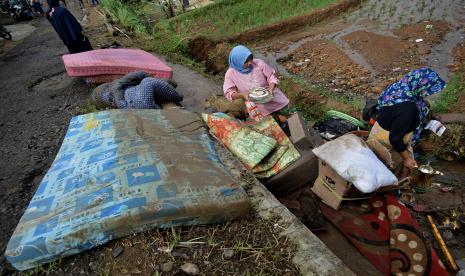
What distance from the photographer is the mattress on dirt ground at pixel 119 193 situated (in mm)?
1728

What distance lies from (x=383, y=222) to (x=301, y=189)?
697 millimetres

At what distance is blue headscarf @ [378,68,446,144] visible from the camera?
106 inches

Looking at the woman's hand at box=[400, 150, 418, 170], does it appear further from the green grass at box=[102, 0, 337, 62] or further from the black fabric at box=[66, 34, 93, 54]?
the green grass at box=[102, 0, 337, 62]

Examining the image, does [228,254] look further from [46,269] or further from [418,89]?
[418,89]

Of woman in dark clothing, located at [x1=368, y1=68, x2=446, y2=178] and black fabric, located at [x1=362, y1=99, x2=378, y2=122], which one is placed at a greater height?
woman in dark clothing, located at [x1=368, y1=68, x2=446, y2=178]

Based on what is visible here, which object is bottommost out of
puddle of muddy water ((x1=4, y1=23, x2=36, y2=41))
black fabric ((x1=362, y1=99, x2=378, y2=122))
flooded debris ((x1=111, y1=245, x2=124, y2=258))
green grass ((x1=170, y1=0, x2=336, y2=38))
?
green grass ((x1=170, y1=0, x2=336, y2=38))

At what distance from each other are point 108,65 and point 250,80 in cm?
213

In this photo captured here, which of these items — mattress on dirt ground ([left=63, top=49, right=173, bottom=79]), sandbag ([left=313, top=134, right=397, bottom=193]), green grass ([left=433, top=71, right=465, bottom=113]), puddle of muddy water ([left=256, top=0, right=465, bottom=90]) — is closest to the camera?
sandbag ([left=313, top=134, right=397, bottom=193])

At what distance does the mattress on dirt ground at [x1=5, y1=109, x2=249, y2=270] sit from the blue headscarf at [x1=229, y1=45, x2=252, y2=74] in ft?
4.34

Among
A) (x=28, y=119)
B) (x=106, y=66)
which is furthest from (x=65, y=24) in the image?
(x=28, y=119)

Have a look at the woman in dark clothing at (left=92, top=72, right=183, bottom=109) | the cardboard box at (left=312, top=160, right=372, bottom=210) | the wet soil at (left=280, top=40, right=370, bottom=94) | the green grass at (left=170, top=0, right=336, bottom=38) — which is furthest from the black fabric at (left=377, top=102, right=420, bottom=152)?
the green grass at (left=170, top=0, right=336, bottom=38)

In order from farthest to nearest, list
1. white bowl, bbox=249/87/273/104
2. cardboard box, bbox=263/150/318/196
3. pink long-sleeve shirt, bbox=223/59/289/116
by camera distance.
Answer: pink long-sleeve shirt, bbox=223/59/289/116, white bowl, bbox=249/87/273/104, cardboard box, bbox=263/150/318/196

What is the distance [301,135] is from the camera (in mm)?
2736

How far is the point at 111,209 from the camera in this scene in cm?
178
